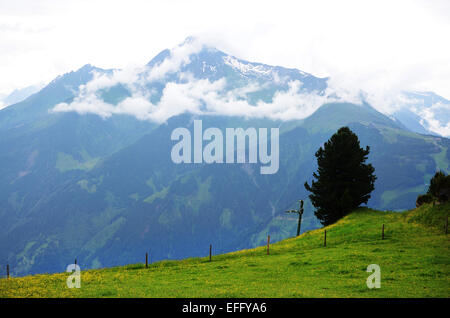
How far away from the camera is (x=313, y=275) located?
3122cm

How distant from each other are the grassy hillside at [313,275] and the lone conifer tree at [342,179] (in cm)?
1735

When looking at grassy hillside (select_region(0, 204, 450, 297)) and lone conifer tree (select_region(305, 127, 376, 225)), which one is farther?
lone conifer tree (select_region(305, 127, 376, 225))

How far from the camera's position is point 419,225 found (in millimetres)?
49031

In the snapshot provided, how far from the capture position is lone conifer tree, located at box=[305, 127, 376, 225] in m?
67.2

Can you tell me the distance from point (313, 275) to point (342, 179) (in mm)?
40836

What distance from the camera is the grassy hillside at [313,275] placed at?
1000 inches

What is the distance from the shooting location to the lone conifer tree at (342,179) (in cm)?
6725

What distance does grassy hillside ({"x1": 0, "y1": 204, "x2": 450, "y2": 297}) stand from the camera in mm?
25406

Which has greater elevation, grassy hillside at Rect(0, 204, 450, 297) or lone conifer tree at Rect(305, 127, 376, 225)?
lone conifer tree at Rect(305, 127, 376, 225)

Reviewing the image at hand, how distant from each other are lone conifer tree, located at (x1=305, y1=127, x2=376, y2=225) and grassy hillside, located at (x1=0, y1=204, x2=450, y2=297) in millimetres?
17353

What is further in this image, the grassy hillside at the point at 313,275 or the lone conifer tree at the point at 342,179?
the lone conifer tree at the point at 342,179

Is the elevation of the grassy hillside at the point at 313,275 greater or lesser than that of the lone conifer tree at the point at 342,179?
lesser
